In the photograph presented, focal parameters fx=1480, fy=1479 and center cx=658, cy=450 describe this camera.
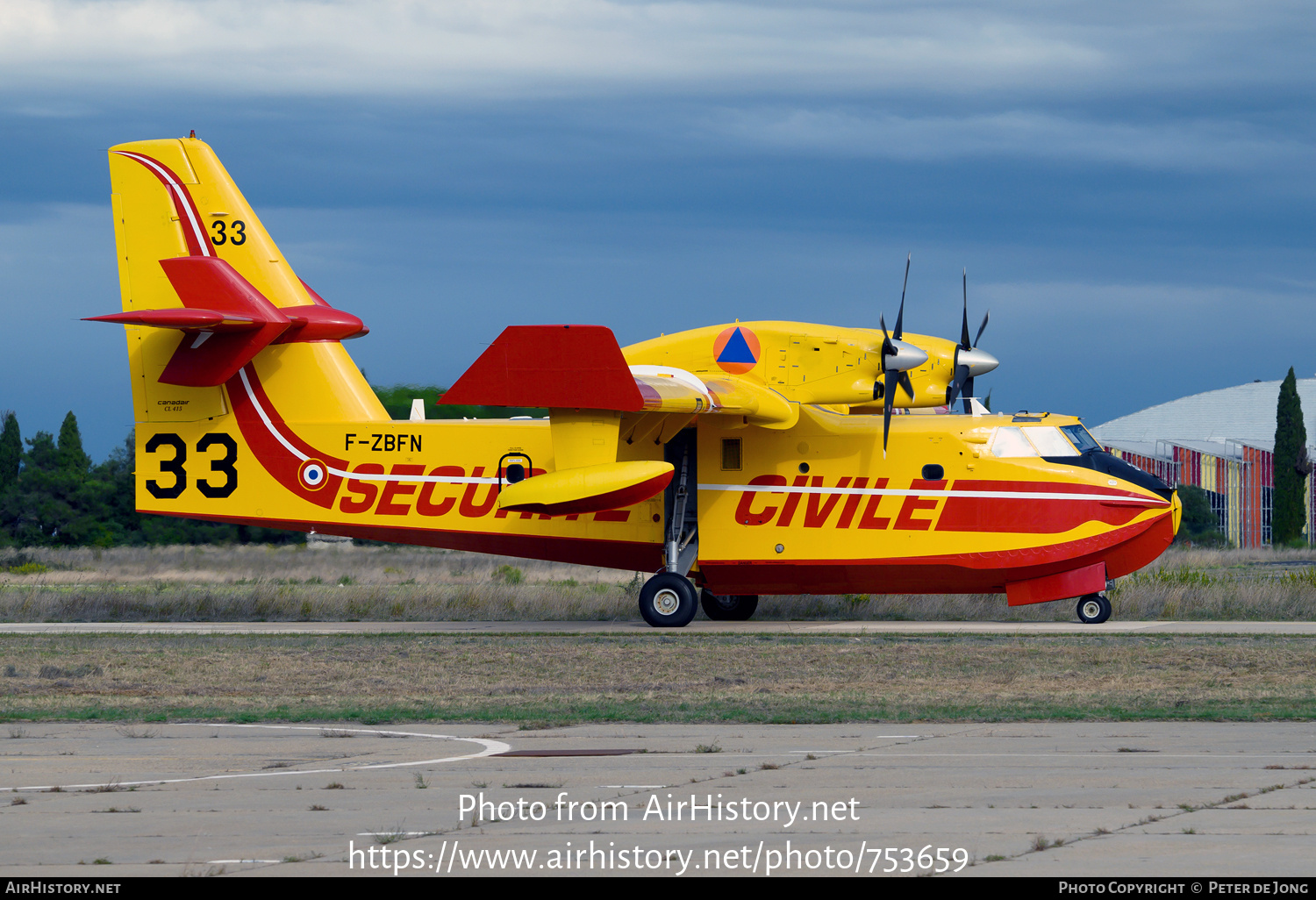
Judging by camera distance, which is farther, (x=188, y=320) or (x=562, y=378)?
(x=188, y=320)

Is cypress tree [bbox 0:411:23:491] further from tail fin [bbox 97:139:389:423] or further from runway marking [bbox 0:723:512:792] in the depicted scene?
runway marking [bbox 0:723:512:792]

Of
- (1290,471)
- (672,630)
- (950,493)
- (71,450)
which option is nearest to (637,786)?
(672,630)

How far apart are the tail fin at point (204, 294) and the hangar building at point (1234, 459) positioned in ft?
165

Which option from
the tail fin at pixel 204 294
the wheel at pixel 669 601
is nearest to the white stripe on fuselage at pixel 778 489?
the tail fin at pixel 204 294

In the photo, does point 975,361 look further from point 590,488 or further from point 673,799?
point 673,799

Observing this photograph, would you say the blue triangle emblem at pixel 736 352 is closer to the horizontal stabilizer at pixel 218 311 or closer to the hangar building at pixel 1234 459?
the horizontal stabilizer at pixel 218 311

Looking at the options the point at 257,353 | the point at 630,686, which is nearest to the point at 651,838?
the point at 630,686

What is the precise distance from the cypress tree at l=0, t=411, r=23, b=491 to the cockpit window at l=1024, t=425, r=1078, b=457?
50449 millimetres

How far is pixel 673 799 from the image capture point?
9.91m

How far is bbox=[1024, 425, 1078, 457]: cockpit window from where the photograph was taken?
26.8 metres

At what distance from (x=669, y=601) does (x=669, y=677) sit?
25.0 ft

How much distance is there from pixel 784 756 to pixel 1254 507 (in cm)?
7289

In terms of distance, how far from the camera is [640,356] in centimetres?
2647
